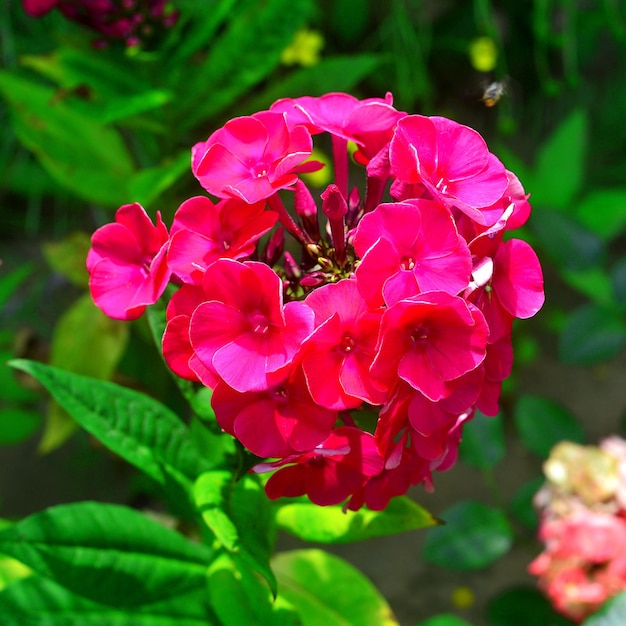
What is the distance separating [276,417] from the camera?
2.28ft

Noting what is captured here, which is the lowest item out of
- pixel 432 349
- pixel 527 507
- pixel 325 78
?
pixel 527 507

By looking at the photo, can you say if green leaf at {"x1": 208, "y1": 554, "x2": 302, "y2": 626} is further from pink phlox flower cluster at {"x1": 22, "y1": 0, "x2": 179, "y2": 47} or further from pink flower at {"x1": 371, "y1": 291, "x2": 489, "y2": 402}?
pink phlox flower cluster at {"x1": 22, "y1": 0, "x2": 179, "y2": 47}

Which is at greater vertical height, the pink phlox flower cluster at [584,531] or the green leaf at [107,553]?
the green leaf at [107,553]

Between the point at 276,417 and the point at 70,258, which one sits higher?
the point at 276,417

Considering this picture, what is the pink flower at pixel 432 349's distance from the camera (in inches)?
25.7

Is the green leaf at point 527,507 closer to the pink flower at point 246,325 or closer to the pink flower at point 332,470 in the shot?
the pink flower at point 332,470

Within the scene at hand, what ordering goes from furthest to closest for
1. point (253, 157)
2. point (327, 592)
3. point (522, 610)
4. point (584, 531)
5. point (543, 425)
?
point (543, 425) → point (522, 610) → point (584, 531) → point (327, 592) → point (253, 157)

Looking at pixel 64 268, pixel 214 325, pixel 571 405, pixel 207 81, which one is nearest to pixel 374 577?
pixel 571 405

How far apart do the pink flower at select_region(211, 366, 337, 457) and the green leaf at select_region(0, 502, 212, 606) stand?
35 centimetres

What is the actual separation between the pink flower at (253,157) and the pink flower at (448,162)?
3.9 inches

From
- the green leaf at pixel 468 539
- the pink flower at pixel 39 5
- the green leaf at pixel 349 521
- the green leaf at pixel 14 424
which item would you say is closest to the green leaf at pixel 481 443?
the green leaf at pixel 468 539

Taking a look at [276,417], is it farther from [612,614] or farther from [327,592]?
[612,614]

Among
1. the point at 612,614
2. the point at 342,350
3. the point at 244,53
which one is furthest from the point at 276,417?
the point at 244,53

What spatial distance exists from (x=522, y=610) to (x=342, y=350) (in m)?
1.28
